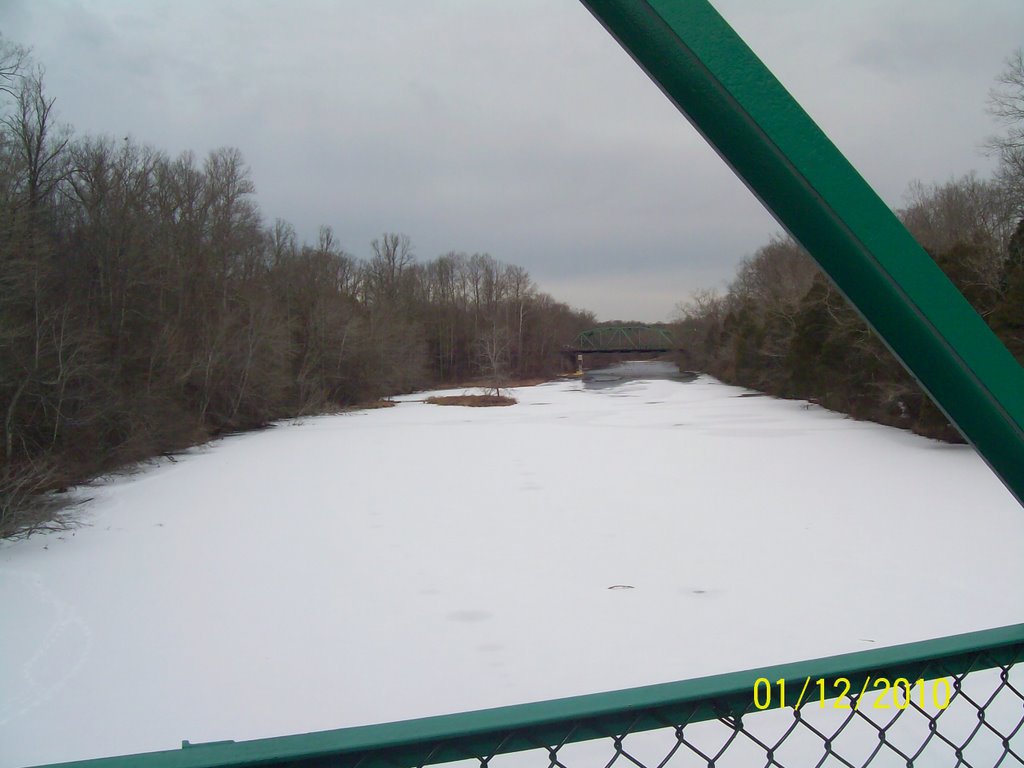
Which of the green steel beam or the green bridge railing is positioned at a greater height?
the green steel beam

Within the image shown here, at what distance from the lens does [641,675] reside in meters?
5.06

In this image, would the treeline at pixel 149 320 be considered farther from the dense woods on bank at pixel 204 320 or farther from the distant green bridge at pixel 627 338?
the distant green bridge at pixel 627 338

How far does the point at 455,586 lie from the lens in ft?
23.7

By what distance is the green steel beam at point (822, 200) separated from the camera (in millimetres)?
879

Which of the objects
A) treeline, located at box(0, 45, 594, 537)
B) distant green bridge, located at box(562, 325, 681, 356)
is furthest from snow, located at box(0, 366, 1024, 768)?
distant green bridge, located at box(562, 325, 681, 356)

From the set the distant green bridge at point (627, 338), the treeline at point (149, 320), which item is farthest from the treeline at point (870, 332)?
the distant green bridge at point (627, 338)

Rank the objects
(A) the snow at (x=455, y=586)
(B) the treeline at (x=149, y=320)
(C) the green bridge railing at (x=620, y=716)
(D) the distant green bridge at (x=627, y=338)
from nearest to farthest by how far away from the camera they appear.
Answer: (C) the green bridge railing at (x=620, y=716) < (A) the snow at (x=455, y=586) < (B) the treeline at (x=149, y=320) < (D) the distant green bridge at (x=627, y=338)

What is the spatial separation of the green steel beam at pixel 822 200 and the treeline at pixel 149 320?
11.2 m

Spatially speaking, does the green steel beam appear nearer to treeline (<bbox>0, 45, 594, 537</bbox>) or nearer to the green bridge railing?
the green bridge railing

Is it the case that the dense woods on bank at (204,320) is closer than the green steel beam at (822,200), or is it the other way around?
the green steel beam at (822,200)

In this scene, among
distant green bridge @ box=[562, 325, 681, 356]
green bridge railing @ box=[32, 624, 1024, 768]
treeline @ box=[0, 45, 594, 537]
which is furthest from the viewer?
distant green bridge @ box=[562, 325, 681, 356]

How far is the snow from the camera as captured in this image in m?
4.94

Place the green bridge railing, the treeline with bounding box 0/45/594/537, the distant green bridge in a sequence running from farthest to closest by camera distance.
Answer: the distant green bridge
the treeline with bounding box 0/45/594/537
the green bridge railing

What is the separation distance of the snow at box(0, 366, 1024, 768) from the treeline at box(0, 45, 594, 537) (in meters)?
1.78
